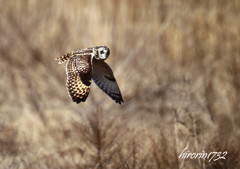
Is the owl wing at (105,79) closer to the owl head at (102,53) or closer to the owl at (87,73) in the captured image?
the owl at (87,73)

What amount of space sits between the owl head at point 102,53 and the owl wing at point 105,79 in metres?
0.17

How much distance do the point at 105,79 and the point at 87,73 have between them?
22 centimetres

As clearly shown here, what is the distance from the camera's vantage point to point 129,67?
6.04m

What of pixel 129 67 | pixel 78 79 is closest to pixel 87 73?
pixel 78 79

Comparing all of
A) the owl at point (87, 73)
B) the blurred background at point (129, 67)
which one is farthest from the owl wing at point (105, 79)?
the blurred background at point (129, 67)

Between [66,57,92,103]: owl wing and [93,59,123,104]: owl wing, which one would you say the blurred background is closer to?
[93,59,123,104]: owl wing

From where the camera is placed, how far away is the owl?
13.9 ft

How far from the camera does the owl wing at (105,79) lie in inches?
177

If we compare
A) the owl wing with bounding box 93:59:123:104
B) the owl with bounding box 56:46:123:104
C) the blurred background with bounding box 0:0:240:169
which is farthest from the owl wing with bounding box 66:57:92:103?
the blurred background with bounding box 0:0:240:169

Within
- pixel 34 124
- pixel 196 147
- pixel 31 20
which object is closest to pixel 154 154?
pixel 196 147

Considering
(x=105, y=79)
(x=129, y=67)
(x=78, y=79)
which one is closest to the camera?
(x=78, y=79)

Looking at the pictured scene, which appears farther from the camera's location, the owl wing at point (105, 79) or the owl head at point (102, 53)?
the owl wing at point (105, 79)

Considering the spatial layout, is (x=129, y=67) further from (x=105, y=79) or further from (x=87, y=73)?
(x=87, y=73)

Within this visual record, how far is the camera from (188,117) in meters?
5.18
